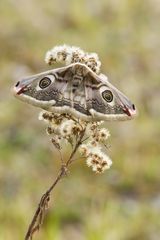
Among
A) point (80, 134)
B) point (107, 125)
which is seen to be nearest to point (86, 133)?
point (80, 134)

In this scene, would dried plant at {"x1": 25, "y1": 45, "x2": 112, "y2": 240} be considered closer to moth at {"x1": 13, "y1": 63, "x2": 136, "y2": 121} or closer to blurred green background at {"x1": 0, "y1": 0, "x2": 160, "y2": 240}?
moth at {"x1": 13, "y1": 63, "x2": 136, "y2": 121}

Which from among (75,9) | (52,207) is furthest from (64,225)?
(75,9)

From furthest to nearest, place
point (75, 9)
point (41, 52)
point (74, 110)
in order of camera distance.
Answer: point (75, 9) < point (41, 52) < point (74, 110)

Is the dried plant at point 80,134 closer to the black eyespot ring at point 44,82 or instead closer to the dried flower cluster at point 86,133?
the dried flower cluster at point 86,133

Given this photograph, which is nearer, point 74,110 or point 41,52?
point 74,110

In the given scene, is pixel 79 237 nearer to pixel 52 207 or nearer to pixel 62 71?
pixel 52 207

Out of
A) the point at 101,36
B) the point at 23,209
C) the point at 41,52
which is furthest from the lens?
the point at 101,36
